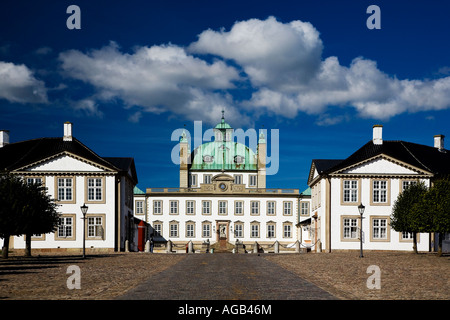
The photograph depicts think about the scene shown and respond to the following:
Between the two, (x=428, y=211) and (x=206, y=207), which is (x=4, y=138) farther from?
(x=428, y=211)

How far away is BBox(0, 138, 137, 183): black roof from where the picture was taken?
53.4 metres

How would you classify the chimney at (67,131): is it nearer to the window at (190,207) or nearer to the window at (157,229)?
the window at (157,229)

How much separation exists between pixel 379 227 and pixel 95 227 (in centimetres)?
2383

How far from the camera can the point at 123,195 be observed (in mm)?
55688

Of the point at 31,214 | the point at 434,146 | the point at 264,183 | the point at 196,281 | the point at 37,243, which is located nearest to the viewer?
the point at 196,281

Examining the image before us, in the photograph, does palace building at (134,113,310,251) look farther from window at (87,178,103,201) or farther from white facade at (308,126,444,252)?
window at (87,178,103,201)

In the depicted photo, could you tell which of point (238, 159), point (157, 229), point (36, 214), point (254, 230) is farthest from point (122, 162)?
point (238, 159)

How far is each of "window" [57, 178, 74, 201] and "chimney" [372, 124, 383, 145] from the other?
1042 inches

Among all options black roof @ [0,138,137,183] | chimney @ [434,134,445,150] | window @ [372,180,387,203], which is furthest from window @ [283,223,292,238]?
black roof @ [0,138,137,183]

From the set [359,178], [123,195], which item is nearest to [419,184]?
[359,178]

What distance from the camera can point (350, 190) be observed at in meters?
54.5

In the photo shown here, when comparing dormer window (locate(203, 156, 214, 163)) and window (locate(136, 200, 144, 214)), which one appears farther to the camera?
dormer window (locate(203, 156, 214, 163))
